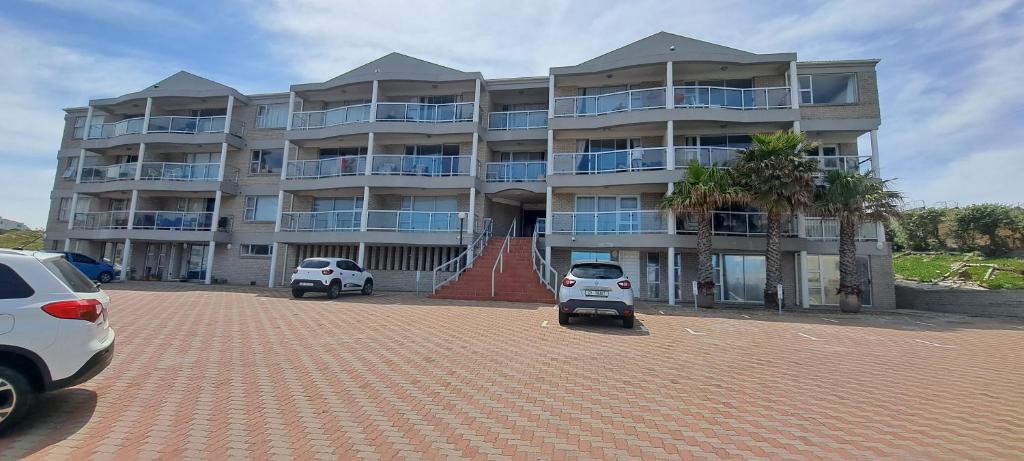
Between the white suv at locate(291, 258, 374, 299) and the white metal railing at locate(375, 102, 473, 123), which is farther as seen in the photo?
the white metal railing at locate(375, 102, 473, 123)

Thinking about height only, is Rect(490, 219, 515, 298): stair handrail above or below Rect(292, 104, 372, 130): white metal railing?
below

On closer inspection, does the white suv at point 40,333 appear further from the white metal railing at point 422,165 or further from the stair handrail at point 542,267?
the white metal railing at point 422,165

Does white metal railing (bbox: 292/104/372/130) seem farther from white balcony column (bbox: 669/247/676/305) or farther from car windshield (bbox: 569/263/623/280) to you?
car windshield (bbox: 569/263/623/280)

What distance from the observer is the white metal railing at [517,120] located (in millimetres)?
22188

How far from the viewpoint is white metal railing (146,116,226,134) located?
2525 centimetres

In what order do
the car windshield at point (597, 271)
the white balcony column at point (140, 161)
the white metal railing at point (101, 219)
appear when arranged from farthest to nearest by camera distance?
the white metal railing at point (101, 219), the white balcony column at point (140, 161), the car windshield at point (597, 271)

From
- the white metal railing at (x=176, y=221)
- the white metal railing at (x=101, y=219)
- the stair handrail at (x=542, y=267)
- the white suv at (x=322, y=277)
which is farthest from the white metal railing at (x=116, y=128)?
the stair handrail at (x=542, y=267)

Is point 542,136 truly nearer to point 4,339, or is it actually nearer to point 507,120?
point 507,120

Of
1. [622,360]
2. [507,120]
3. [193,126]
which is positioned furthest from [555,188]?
[193,126]

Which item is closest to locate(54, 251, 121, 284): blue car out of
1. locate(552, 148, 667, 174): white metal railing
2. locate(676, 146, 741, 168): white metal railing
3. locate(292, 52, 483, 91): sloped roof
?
locate(292, 52, 483, 91): sloped roof

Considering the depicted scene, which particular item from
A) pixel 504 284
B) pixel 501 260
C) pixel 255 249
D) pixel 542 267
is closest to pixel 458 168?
pixel 501 260

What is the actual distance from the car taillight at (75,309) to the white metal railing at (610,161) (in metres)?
17.1

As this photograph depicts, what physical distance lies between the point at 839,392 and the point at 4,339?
886cm

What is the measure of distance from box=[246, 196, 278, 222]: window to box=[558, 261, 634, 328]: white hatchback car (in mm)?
19916
